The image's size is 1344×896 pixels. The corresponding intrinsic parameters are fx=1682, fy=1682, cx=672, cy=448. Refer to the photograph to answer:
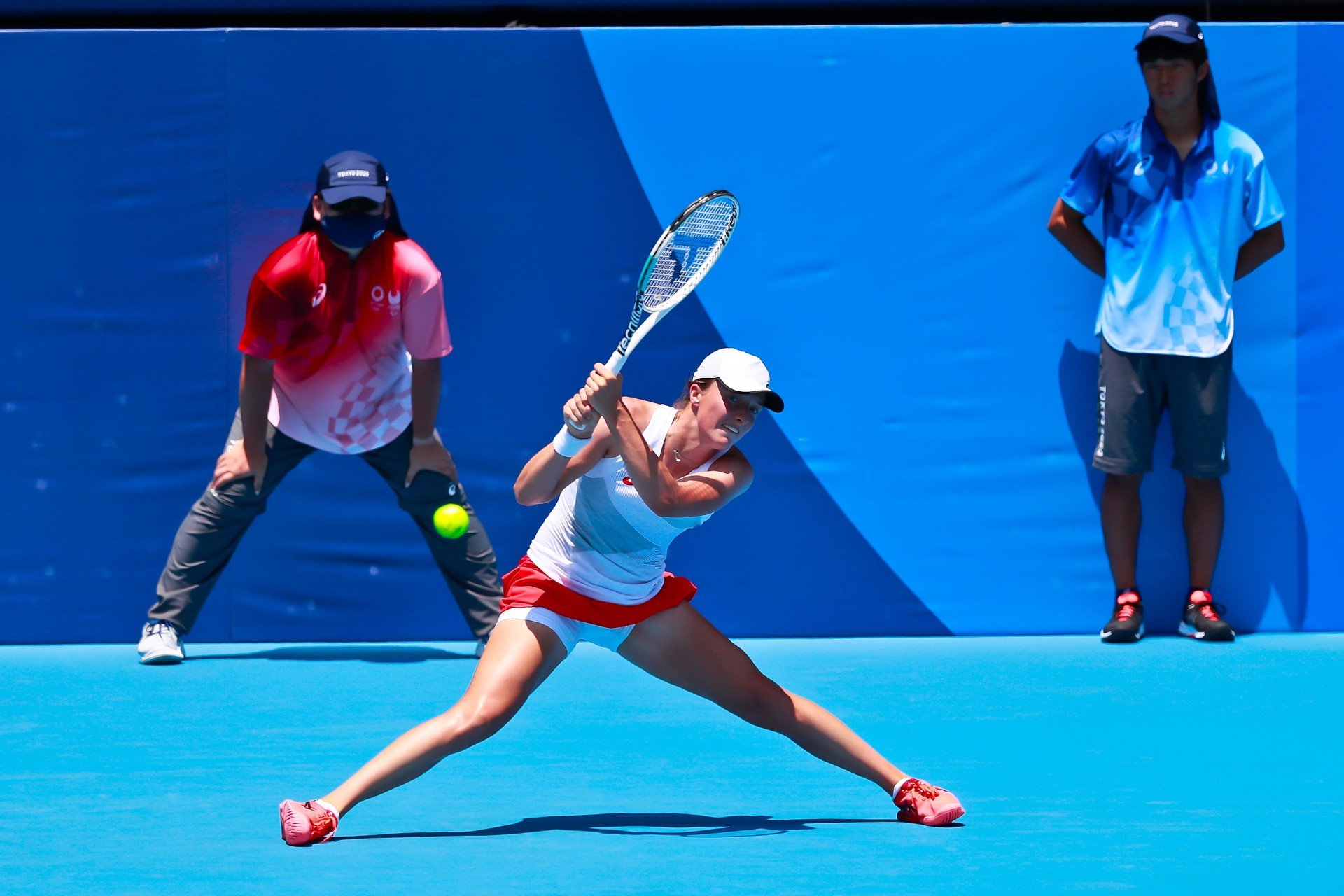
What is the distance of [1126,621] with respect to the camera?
647 cm

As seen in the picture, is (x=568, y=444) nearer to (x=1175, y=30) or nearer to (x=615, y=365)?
(x=615, y=365)

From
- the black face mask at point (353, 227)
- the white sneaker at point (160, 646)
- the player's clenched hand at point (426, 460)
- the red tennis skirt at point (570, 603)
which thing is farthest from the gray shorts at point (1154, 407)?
the white sneaker at point (160, 646)

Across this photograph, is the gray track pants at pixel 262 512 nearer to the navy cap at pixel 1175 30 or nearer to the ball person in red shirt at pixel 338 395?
the ball person in red shirt at pixel 338 395

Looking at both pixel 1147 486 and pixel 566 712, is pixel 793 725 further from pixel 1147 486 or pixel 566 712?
pixel 1147 486

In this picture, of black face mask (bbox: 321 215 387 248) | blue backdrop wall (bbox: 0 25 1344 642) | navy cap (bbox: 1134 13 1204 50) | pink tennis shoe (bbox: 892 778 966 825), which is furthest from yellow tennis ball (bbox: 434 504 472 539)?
navy cap (bbox: 1134 13 1204 50)

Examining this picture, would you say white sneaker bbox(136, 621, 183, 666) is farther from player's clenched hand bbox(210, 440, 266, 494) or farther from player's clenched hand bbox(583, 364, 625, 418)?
player's clenched hand bbox(583, 364, 625, 418)

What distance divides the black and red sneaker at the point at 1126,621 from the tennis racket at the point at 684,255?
3.07 metres

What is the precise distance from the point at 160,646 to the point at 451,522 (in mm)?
1137

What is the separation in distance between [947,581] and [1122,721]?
5.57 ft

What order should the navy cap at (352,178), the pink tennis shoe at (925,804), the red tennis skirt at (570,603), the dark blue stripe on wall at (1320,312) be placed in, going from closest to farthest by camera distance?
1. the pink tennis shoe at (925,804)
2. the red tennis skirt at (570,603)
3. the navy cap at (352,178)
4. the dark blue stripe on wall at (1320,312)

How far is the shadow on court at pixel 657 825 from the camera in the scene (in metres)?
3.70

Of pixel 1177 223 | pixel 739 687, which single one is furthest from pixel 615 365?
pixel 1177 223

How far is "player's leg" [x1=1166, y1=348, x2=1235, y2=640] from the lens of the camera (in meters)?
6.42

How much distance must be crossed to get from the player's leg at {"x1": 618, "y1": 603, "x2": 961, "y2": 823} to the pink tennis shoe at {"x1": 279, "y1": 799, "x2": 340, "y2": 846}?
0.80 metres
